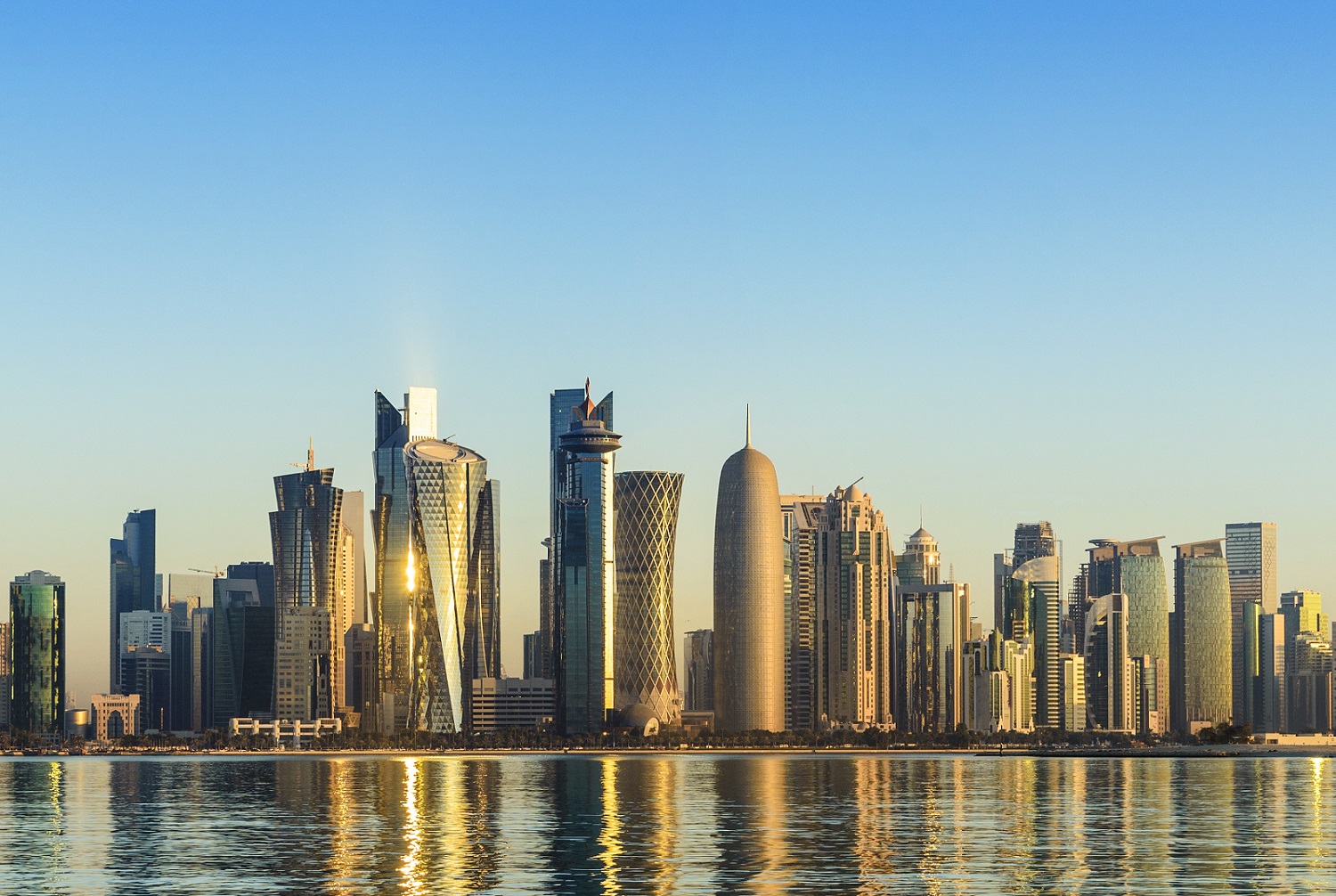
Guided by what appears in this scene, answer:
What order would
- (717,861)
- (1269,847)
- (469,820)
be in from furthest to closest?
(469,820) → (1269,847) → (717,861)

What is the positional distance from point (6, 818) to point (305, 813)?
28110mm

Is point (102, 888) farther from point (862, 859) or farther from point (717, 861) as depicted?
point (862, 859)

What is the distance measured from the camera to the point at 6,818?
179 metres

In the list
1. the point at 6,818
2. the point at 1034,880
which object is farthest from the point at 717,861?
the point at 6,818

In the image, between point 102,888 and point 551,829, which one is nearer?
point 102,888

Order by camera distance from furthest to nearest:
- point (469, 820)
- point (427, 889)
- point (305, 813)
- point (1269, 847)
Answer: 1. point (305, 813)
2. point (469, 820)
3. point (1269, 847)
4. point (427, 889)

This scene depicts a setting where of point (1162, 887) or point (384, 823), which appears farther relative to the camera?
point (384, 823)

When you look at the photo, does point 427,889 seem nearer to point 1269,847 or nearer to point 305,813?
point 1269,847

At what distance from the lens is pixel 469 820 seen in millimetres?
168750

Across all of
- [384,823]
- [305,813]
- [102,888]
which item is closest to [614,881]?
[102,888]

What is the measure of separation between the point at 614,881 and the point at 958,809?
82.7 m

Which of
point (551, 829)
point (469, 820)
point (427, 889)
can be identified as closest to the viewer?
point (427, 889)

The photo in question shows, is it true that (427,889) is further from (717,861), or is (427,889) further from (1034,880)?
(1034,880)

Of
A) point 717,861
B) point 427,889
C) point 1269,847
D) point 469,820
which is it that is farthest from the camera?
point 469,820
